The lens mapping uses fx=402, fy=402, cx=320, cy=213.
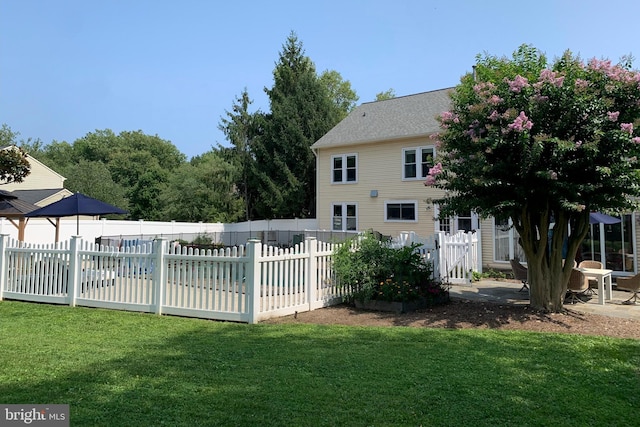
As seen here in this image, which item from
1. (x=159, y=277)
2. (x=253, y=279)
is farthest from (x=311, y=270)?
(x=159, y=277)

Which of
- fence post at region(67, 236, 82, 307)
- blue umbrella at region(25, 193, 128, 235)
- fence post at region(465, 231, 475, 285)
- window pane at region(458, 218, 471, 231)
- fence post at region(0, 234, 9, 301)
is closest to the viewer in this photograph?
fence post at region(67, 236, 82, 307)

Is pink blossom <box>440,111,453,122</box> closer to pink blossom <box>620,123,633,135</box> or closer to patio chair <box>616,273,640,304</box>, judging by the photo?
pink blossom <box>620,123,633,135</box>

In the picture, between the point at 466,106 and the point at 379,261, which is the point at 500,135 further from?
the point at 379,261

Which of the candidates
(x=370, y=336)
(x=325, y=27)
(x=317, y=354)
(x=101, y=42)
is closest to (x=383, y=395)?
(x=317, y=354)

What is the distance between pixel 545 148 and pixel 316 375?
532cm

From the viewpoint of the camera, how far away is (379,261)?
809cm

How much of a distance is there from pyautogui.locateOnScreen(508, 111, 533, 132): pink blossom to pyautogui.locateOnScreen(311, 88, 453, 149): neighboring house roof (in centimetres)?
1118

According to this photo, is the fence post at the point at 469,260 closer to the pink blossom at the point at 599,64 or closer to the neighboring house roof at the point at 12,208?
the pink blossom at the point at 599,64

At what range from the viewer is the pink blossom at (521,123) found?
20.5 ft

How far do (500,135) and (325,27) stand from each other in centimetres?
758

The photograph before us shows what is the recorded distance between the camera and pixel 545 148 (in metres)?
6.62

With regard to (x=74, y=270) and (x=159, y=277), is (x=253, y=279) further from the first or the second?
(x=74, y=270)

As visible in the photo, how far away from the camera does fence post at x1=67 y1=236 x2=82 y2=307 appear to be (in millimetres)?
7789

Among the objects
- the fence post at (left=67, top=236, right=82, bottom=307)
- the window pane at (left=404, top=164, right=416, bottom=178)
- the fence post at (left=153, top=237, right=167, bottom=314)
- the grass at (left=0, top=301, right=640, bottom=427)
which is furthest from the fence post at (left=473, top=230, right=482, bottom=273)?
the fence post at (left=67, top=236, right=82, bottom=307)
